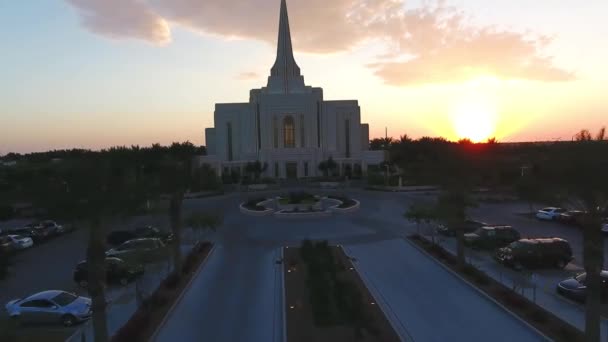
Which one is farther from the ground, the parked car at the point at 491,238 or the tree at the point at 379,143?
the tree at the point at 379,143

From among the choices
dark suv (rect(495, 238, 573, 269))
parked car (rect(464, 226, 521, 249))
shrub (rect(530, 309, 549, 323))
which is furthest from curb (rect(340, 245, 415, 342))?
parked car (rect(464, 226, 521, 249))

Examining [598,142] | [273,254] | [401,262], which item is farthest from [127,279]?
[598,142]

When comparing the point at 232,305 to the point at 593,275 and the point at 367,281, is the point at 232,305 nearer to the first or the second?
the point at 367,281

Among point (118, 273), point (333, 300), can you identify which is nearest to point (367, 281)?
point (333, 300)

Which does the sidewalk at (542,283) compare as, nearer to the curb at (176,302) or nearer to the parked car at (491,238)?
the parked car at (491,238)

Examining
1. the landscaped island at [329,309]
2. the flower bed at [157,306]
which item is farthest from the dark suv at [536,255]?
the flower bed at [157,306]

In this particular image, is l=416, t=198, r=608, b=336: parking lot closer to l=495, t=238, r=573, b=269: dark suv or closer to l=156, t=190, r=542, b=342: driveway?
l=495, t=238, r=573, b=269: dark suv
